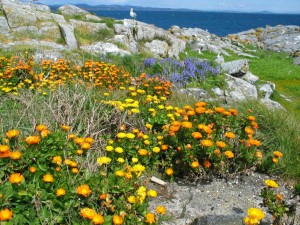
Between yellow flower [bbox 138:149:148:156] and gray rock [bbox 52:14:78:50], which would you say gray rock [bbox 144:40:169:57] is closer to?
gray rock [bbox 52:14:78:50]

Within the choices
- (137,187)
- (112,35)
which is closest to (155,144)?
(137,187)

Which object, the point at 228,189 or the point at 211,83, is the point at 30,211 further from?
the point at 211,83

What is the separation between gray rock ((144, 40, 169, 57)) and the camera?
17141mm

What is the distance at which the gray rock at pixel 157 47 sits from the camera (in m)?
17.1

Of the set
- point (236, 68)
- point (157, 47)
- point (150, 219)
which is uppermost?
point (150, 219)

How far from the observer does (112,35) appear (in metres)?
16.7

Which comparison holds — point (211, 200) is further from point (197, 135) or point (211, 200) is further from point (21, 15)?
point (21, 15)

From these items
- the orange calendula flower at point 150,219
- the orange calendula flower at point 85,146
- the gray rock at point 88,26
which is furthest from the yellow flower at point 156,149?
the gray rock at point 88,26

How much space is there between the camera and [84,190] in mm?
2932

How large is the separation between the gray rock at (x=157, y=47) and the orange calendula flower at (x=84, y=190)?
14.2 metres

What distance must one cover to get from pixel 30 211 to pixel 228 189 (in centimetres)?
237

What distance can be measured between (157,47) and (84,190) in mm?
15223

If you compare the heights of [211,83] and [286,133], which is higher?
[286,133]

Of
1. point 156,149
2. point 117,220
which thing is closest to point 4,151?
point 117,220
